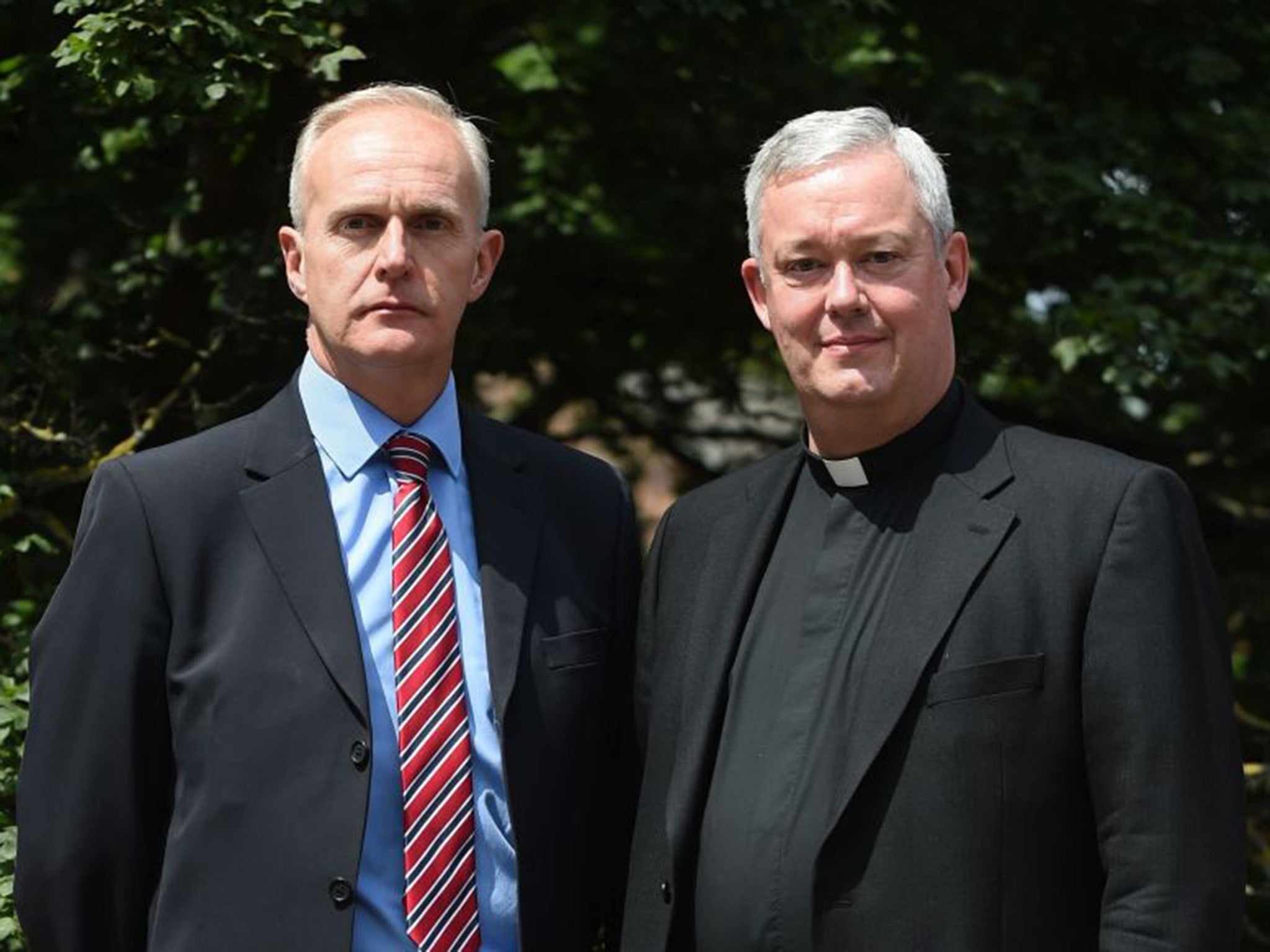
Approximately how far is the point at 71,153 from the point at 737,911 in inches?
166

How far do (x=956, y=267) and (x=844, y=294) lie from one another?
1.00 feet

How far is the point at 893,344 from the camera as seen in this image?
357 centimetres

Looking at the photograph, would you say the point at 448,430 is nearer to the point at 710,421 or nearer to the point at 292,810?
the point at 292,810

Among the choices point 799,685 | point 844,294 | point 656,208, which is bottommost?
point 799,685

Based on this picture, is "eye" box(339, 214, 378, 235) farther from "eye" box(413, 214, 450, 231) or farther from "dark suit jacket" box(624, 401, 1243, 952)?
"dark suit jacket" box(624, 401, 1243, 952)

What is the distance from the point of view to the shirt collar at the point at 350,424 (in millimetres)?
3756

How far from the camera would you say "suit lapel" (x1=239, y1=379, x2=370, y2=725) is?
139 inches

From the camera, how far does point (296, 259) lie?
3877 millimetres

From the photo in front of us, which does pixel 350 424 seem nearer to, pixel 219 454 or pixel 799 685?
pixel 219 454

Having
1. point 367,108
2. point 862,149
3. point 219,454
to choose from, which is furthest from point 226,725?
point 862,149

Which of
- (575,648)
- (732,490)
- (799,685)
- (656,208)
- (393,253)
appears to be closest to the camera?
(799,685)

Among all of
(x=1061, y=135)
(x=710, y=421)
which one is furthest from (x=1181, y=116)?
(x=710, y=421)

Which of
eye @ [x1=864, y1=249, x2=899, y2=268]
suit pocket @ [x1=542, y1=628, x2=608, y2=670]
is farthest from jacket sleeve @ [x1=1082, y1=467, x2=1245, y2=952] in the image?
suit pocket @ [x1=542, y1=628, x2=608, y2=670]

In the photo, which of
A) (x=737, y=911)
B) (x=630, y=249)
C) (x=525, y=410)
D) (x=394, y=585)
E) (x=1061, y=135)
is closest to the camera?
(x=737, y=911)
